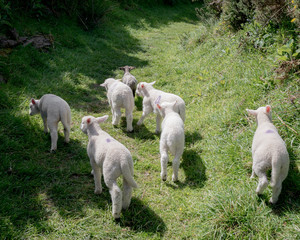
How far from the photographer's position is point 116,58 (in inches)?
389

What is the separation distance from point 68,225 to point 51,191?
0.75 m

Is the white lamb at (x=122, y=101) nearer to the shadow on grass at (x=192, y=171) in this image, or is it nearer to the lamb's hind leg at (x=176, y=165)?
the shadow on grass at (x=192, y=171)

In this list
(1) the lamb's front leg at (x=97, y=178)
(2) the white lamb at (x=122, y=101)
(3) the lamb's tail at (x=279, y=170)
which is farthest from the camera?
(2) the white lamb at (x=122, y=101)

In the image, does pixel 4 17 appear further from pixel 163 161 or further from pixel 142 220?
pixel 142 220

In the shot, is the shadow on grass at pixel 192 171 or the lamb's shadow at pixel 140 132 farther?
the lamb's shadow at pixel 140 132

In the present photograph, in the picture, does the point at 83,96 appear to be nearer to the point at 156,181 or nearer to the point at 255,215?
the point at 156,181

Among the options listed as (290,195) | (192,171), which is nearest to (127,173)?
(192,171)

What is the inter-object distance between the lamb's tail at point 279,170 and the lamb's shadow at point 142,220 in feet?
5.05

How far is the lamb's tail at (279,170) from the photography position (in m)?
3.07

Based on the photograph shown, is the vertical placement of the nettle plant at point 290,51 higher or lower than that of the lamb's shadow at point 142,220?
higher

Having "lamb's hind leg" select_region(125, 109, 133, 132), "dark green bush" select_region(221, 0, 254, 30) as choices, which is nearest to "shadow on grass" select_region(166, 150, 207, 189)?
"lamb's hind leg" select_region(125, 109, 133, 132)

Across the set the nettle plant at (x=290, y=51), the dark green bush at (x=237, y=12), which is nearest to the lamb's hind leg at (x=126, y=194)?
the nettle plant at (x=290, y=51)

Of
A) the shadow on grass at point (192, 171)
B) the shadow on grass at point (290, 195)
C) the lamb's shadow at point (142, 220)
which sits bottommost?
the lamb's shadow at point (142, 220)

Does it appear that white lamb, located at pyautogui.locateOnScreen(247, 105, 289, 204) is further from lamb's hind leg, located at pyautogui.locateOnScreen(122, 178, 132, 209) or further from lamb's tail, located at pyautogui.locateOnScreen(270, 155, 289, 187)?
lamb's hind leg, located at pyautogui.locateOnScreen(122, 178, 132, 209)
